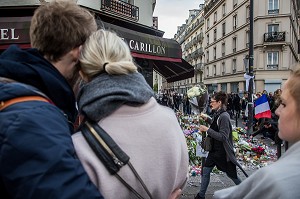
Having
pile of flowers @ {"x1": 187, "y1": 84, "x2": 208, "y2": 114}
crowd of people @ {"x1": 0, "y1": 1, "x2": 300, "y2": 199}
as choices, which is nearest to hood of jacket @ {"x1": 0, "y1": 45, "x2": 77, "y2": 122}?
crowd of people @ {"x1": 0, "y1": 1, "x2": 300, "y2": 199}

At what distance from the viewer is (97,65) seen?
1.29 metres

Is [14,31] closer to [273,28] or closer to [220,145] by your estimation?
[220,145]

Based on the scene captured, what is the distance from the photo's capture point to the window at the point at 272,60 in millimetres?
35375

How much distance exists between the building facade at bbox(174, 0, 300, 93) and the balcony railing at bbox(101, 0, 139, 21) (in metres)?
16.4

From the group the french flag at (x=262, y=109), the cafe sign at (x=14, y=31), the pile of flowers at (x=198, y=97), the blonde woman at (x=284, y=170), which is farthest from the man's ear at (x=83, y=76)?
the french flag at (x=262, y=109)

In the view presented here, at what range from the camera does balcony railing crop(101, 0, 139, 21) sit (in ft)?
36.4

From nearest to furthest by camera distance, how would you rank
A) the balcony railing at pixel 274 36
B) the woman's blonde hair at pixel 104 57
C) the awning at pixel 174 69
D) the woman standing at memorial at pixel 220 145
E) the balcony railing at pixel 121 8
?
the woman's blonde hair at pixel 104 57 < the woman standing at memorial at pixel 220 145 < the balcony railing at pixel 121 8 < the awning at pixel 174 69 < the balcony railing at pixel 274 36

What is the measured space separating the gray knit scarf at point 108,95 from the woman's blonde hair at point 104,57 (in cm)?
3

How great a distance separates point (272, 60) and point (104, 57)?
37.4 meters

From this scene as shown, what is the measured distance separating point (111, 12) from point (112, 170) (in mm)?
10699

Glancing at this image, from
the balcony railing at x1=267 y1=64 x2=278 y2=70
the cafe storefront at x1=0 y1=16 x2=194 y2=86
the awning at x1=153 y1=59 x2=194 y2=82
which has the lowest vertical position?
the awning at x1=153 y1=59 x2=194 y2=82

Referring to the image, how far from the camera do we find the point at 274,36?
35.0m

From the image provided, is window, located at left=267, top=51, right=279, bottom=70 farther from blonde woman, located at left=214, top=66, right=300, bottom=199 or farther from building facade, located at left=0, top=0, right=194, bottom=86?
blonde woman, located at left=214, top=66, right=300, bottom=199

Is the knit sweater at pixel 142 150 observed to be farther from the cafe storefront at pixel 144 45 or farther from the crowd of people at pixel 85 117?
the cafe storefront at pixel 144 45
